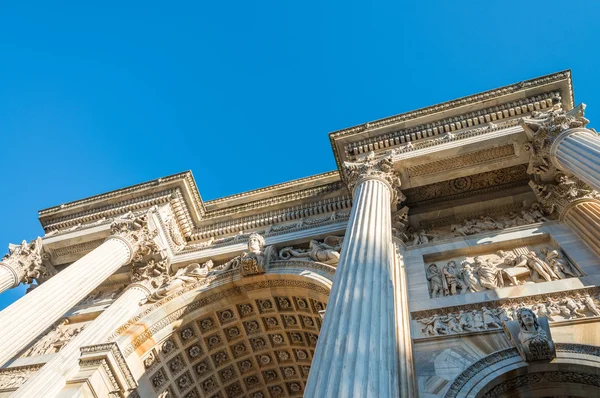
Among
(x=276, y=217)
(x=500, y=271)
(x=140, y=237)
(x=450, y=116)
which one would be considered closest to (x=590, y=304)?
Result: (x=500, y=271)

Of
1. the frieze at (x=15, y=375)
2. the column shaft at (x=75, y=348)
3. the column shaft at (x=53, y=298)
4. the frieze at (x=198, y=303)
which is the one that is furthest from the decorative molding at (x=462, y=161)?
the frieze at (x=15, y=375)

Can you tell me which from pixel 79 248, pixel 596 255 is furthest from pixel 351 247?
pixel 79 248

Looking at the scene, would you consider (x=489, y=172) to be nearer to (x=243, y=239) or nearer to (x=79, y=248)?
(x=243, y=239)

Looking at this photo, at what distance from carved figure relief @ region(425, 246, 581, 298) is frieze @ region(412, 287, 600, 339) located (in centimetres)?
83

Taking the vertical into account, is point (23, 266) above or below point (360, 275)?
above

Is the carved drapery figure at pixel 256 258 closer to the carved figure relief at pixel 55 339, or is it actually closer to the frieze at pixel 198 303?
the frieze at pixel 198 303

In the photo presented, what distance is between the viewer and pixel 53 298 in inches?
452

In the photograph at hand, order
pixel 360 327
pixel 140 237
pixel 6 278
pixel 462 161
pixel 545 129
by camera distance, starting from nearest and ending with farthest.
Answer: pixel 360 327
pixel 545 129
pixel 462 161
pixel 6 278
pixel 140 237

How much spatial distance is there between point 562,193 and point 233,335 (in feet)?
33.8

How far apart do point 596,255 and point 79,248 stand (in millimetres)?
16497

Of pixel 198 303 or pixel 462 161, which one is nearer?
pixel 198 303

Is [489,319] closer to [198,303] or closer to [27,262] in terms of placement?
[198,303]

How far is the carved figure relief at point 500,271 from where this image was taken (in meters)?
9.47

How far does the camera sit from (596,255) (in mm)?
9445
